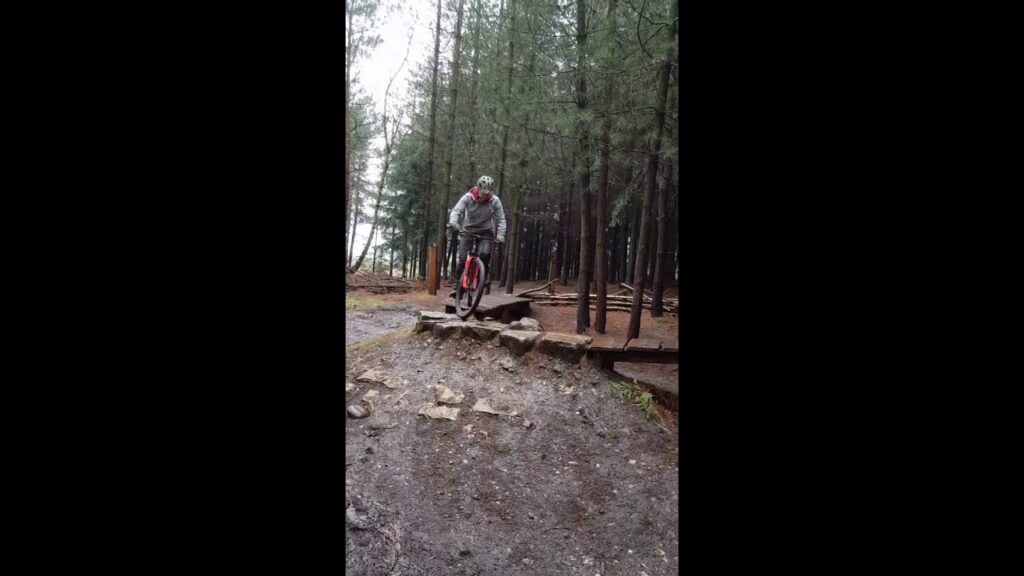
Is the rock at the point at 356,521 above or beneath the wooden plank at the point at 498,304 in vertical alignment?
beneath

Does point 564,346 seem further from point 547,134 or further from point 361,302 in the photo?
point 361,302

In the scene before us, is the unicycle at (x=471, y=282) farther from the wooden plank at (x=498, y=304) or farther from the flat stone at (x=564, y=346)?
the flat stone at (x=564, y=346)

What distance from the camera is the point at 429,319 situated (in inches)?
231

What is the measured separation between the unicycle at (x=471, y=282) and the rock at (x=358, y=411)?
7.30 ft

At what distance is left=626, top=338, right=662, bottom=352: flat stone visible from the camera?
16.2 ft

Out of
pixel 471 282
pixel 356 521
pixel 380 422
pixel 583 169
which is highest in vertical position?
pixel 583 169

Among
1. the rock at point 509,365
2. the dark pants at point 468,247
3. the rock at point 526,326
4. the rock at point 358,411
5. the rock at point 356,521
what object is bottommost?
the rock at point 356,521

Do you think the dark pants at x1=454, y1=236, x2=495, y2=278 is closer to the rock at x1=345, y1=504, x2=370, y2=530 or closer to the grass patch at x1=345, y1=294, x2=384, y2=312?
the grass patch at x1=345, y1=294, x2=384, y2=312

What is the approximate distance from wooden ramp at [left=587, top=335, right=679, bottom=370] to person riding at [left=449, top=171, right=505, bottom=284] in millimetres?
1943

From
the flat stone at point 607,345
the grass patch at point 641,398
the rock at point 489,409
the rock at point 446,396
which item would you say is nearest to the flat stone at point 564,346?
the flat stone at point 607,345

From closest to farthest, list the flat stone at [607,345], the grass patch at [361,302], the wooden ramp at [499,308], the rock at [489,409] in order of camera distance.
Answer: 1. the rock at [489,409]
2. the flat stone at [607,345]
3. the wooden ramp at [499,308]
4. the grass patch at [361,302]

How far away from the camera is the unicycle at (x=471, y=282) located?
6.02 m

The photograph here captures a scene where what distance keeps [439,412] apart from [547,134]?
4.56 metres

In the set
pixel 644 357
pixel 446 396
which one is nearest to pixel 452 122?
pixel 644 357
